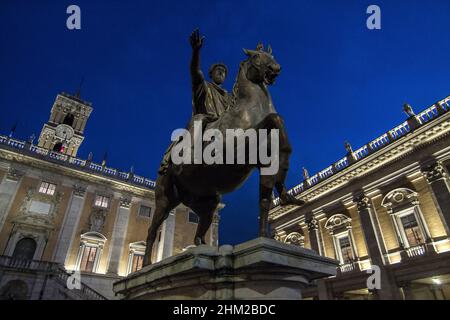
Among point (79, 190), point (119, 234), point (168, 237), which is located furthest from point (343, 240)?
point (79, 190)

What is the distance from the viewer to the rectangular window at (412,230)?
1546 cm

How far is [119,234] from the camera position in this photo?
23.8 metres

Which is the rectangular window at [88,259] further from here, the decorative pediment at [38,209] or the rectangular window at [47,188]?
the rectangular window at [47,188]

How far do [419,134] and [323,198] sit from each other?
26.4 ft

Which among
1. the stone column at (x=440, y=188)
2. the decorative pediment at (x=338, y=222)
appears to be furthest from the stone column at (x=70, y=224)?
the stone column at (x=440, y=188)

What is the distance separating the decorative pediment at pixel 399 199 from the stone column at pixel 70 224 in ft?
76.1

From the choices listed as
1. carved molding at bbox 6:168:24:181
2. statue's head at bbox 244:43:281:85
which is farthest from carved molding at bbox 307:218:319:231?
carved molding at bbox 6:168:24:181

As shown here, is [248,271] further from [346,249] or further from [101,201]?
[101,201]

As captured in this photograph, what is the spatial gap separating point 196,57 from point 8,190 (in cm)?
2411

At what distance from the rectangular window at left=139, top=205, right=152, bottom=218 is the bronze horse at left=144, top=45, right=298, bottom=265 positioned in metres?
23.3

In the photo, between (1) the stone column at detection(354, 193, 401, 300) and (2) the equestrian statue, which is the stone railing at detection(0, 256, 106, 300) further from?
(1) the stone column at detection(354, 193, 401, 300)

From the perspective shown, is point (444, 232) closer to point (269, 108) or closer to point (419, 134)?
point (419, 134)

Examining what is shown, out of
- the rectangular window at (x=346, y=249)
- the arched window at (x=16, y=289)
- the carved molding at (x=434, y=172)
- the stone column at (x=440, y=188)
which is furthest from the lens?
the rectangular window at (x=346, y=249)
